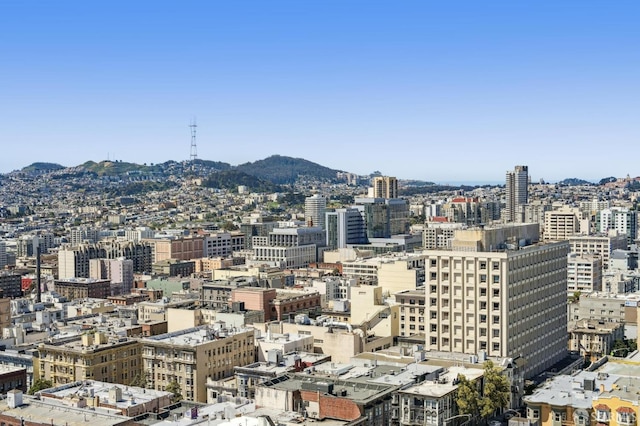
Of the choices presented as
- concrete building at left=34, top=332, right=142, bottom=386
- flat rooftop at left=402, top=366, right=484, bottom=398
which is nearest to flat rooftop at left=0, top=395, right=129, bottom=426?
concrete building at left=34, top=332, right=142, bottom=386

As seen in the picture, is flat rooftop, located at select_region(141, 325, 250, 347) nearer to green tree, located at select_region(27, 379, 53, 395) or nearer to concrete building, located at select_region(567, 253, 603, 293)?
green tree, located at select_region(27, 379, 53, 395)

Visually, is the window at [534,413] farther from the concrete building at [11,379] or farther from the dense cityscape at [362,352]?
the concrete building at [11,379]

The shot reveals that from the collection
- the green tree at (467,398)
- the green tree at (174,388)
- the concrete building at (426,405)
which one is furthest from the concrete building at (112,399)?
the green tree at (467,398)

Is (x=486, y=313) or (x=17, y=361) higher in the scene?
(x=486, y=313)

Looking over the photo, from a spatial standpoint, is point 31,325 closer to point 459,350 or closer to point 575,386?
point 459,350

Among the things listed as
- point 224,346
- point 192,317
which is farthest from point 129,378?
point 192,317
